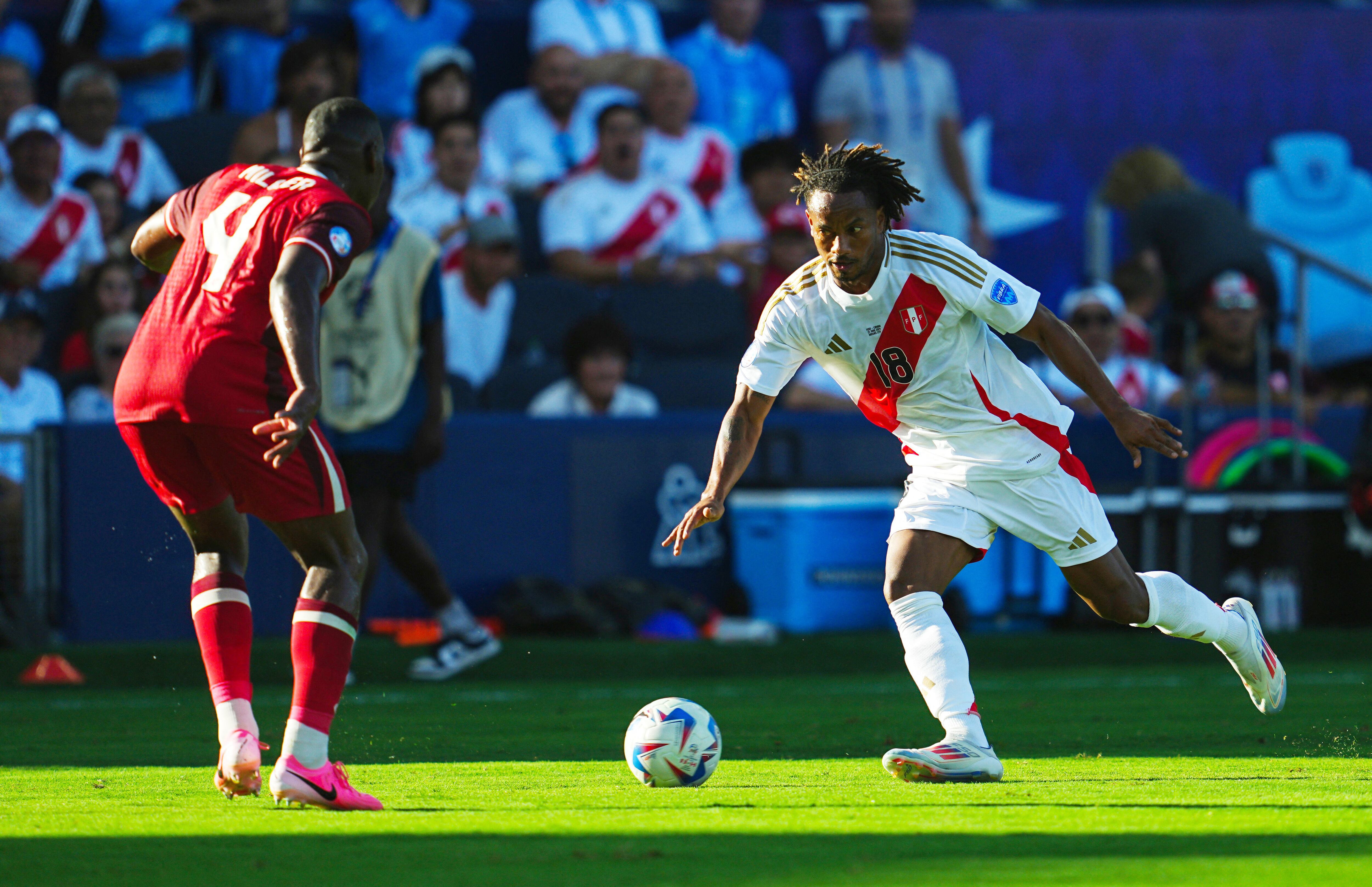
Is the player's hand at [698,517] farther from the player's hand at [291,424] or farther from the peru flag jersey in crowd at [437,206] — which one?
the peru flag jersey in crowd at [437,206]

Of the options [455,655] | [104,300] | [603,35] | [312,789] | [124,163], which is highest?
[603,35]

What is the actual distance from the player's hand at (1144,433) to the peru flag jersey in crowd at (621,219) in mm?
7619

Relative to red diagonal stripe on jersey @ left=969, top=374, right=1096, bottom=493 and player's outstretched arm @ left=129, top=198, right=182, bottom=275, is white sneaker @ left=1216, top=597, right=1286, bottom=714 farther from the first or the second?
player's outstretched arm @ left=129, top=198, right=182, bottom=275

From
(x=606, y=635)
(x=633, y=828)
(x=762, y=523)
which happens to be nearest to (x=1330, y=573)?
(x=762, y=523)

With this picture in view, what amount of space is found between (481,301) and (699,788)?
703cm

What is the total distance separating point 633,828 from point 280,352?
6.06ft

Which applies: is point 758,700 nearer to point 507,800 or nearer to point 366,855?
point 507,800

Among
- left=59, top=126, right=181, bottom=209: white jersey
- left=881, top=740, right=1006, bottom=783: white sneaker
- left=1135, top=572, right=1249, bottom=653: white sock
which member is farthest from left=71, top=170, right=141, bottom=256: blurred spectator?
left=881, top=740, right=1006, bottom=783: white sneaker

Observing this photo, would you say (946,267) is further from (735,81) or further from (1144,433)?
(735,81)

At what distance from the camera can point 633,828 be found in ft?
15.3

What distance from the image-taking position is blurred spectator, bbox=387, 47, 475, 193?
12914mm

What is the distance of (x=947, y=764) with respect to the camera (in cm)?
556

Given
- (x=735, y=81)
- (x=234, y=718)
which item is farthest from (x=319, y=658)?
(x=735, y=81)

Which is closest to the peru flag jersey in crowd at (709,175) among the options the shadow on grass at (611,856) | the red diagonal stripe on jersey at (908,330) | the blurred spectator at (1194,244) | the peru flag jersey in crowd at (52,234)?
the blurred spectator at (1194,244)
